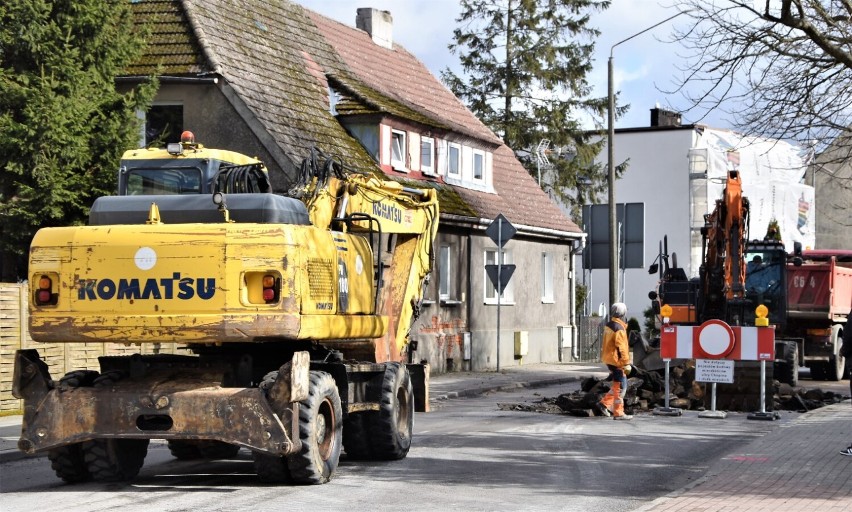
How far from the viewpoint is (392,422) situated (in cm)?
1393

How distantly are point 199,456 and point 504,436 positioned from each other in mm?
4066

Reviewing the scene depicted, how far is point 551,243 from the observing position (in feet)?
130

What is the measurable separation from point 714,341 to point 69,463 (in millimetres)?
11144

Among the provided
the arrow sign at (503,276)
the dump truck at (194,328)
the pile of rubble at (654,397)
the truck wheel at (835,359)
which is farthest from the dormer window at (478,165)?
the dump truck at (194,328)

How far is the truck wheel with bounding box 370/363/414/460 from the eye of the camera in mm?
13914

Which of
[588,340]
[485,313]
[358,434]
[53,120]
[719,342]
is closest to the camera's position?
[358,434]

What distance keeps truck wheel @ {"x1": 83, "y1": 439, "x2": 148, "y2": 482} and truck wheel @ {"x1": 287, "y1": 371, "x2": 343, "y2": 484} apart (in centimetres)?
161

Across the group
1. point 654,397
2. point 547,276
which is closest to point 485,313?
point 547,276

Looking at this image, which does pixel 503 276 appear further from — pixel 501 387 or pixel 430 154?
pixel 430 154

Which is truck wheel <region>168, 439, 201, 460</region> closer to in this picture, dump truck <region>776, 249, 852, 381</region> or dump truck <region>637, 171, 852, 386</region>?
dump truck <region>637, 171, 852, 386</region>

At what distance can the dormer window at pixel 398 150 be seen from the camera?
32.3m

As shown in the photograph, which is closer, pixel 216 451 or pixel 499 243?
pixel 216 451

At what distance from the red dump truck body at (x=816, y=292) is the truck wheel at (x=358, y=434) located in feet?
60.8

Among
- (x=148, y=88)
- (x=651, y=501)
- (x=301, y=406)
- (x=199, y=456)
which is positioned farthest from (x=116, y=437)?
(x=148, y=88)
